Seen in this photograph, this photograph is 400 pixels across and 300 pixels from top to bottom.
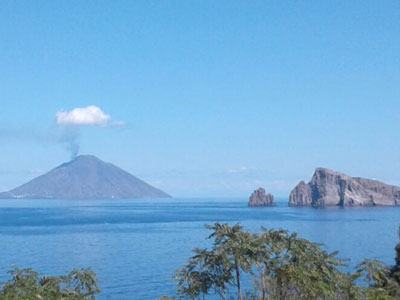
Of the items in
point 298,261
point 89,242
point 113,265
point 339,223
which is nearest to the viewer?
point 298,261

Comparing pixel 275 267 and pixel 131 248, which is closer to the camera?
pixel 275 267

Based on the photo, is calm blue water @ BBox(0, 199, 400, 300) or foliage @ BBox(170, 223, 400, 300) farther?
calm blue water @ BBox(0, 199, 400, 300)

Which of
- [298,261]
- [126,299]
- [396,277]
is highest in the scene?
[298,261]

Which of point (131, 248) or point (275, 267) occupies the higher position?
point (275, 267)

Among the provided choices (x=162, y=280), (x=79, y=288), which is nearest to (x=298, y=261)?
(x=79, y=288)

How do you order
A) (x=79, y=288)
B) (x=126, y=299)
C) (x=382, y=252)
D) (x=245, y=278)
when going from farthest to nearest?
(x=382, y=252)
(x=245, y=278)
(x=126, y=299)
(x=79, y=288)

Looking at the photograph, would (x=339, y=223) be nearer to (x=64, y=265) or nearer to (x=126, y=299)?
(x=64, y=265)

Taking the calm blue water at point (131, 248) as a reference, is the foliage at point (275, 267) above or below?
above

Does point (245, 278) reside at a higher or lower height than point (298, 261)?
lower

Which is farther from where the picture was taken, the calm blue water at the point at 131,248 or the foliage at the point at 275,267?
the calm blue water at the point at 131,248

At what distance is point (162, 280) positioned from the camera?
187 feet

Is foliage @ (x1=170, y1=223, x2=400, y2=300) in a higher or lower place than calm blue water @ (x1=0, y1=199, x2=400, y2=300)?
higher

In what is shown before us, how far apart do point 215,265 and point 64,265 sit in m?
47.3

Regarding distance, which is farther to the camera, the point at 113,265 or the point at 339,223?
the point at 339,223
